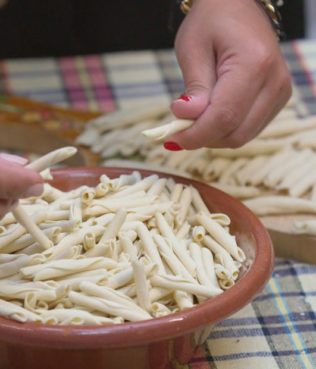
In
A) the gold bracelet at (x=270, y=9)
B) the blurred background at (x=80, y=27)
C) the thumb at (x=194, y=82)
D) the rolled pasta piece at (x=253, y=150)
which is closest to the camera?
the thumb at (x=194, y=82)

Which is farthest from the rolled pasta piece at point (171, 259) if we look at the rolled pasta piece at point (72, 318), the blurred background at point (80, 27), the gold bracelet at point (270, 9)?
the blurred background at point (80, 27)

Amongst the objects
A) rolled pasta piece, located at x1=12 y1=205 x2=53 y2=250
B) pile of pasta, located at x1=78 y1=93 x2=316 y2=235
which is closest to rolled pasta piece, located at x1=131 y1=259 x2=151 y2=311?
rolled pasta piece, located at x1=12 y1=205 x2=53 y2=250

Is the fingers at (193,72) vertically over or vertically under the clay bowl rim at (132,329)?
over

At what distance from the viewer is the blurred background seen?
6.54 feet

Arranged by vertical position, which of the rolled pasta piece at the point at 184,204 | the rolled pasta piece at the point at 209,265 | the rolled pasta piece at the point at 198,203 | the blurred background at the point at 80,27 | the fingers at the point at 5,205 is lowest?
the blurred background at the point at 80,27

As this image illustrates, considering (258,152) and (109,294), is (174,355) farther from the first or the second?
(258,152)

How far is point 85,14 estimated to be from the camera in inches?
79.1

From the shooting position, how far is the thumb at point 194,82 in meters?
0.97

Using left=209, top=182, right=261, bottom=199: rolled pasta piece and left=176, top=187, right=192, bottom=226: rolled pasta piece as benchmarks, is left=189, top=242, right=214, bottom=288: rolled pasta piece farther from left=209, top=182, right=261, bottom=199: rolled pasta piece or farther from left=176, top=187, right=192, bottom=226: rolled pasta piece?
left=209, top=182, right=261, bottom=199: rolled pasta piece

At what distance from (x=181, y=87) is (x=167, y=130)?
33.1 inches

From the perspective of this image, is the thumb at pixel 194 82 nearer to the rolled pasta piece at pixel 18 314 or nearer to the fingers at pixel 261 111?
the fingers at pixel 261 111

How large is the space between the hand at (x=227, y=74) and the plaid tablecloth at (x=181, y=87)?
0.66 ft

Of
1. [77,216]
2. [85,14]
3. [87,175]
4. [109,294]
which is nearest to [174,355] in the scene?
[109,294]

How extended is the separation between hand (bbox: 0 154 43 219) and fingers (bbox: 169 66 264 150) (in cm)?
23
